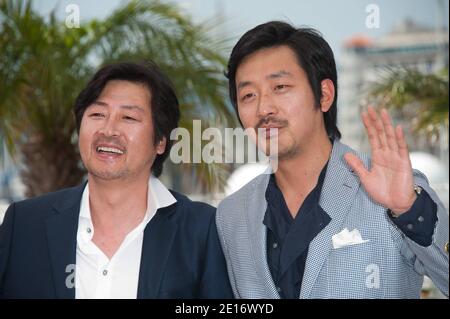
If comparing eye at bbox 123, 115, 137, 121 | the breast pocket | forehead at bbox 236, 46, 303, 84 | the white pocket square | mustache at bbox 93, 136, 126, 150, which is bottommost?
the breast pocket

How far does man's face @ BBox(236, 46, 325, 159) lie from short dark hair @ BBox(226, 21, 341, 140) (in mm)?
19

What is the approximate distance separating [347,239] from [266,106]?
0.41m

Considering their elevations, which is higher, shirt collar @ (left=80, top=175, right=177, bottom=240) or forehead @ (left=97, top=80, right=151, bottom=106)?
forehead @ (left=97, top=80, right=151, bottom=106)

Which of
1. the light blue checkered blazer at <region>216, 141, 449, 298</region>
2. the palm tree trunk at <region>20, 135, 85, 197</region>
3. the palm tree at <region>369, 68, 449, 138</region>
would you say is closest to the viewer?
the light blue checkered blazer at <region>216, 141, 449, 298</region>

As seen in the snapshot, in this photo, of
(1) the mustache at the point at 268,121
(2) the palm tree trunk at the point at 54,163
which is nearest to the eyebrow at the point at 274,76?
(1) the mustache at the point at 268,121

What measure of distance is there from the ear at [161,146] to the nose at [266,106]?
11.7 inches

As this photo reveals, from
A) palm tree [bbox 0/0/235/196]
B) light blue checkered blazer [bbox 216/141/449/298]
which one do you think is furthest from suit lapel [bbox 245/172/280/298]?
palm tree [bbox 0/0/235/196]

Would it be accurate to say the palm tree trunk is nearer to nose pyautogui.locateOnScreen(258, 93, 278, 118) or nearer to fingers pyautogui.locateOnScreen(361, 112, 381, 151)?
nose pyautogui.locateOnScreen(258, 93, 278, 118)

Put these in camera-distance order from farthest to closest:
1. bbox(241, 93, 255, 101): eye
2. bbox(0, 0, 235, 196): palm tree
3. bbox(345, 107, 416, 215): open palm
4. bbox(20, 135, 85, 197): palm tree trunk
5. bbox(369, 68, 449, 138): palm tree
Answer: bbox(369, 68, 449, 138): palm tree → bbox(20, 135, 85, 197): palm tree trunk → bbox(0, 0, 235, 196): palm tree → bbox(241, 93, 255, 101): eye → bbox(345, 107, 416, 215): open palm

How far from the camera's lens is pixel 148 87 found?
172 cm

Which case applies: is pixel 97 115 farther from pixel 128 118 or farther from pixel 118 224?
pixel 118 224

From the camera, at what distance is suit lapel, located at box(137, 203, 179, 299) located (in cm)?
153

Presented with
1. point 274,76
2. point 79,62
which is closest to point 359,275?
point 274,76

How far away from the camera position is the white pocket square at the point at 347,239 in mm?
1639
